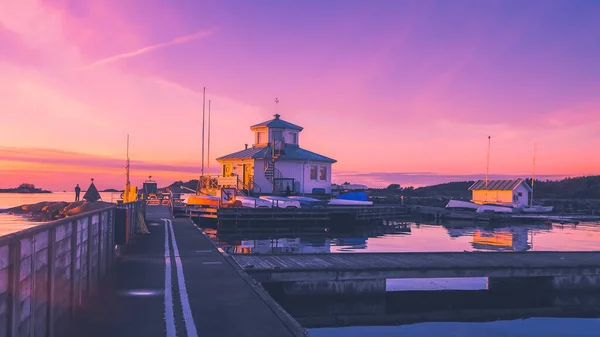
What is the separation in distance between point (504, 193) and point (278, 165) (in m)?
33.5

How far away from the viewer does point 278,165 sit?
189 feet

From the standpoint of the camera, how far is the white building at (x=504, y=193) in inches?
2758

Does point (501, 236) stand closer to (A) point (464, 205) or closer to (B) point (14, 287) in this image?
(A) point (464, 205)

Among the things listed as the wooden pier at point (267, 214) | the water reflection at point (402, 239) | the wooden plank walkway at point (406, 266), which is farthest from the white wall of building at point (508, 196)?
the wooden plank walkway at point (406, 266)

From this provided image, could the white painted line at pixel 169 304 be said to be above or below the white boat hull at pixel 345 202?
below

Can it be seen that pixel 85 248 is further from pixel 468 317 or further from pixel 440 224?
pixel 440 224

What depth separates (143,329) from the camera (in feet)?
29.2

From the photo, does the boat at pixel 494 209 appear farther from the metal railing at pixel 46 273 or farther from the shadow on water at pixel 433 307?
the metal railing at pixel 46 273

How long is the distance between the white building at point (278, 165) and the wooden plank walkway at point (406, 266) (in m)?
37.5

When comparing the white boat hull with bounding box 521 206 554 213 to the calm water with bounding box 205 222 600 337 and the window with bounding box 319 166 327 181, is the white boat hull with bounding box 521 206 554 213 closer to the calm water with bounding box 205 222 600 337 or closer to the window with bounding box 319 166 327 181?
the window with bounding box 319 166 327 181

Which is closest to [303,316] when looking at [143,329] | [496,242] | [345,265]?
[345,265]

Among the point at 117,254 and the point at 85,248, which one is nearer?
the point at 85,248

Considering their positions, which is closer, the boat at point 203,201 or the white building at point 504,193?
the boat at point 203,201

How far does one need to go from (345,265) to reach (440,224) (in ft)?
148
